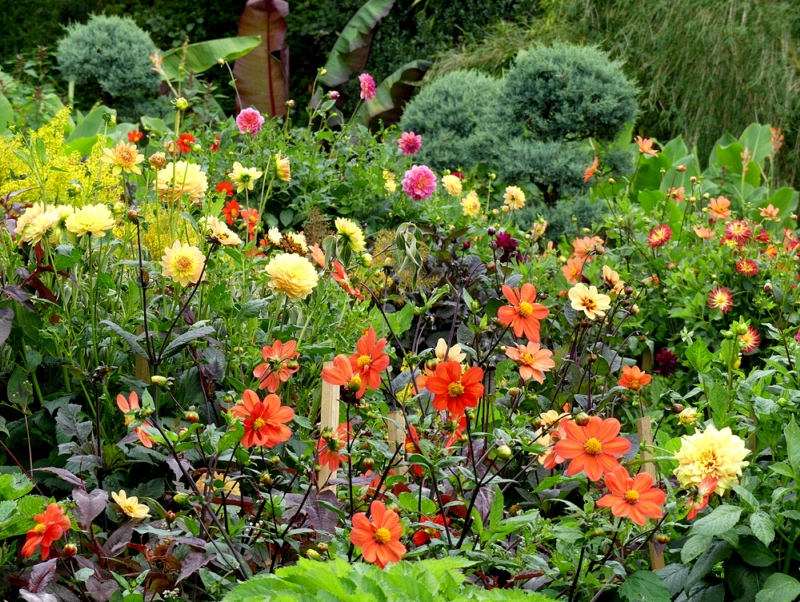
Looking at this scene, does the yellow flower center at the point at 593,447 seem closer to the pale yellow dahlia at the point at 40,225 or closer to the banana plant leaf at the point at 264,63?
the pale yellow dahlia at the point at 40,225

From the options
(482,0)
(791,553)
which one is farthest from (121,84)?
(791,553)

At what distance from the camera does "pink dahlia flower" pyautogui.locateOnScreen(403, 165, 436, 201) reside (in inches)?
132

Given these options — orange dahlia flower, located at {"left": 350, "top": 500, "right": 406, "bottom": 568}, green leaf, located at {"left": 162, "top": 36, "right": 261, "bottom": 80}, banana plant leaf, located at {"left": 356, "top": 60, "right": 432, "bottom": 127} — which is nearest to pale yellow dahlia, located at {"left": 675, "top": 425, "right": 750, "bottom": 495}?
orange dahlia flower, located at {"left": 350, "top": 500, "right": 406, "bottom": 568}

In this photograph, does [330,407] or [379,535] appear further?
[330,407]

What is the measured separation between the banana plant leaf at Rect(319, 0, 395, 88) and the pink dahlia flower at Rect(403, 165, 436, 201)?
5.17m

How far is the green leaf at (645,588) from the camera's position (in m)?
1.29

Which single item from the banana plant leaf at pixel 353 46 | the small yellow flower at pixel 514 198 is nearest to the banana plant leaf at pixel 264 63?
the banana plant leaf at pixel 353 46

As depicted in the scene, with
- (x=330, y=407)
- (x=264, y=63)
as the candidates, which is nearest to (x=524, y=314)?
(x=330, y=407)

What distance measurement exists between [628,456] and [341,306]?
88 centimetres

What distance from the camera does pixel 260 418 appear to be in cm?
127

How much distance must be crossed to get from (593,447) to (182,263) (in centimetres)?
90

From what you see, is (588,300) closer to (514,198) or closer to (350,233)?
(350,233)

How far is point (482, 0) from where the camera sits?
34.3 ft

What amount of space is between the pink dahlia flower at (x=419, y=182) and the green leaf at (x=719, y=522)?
7.39ft
